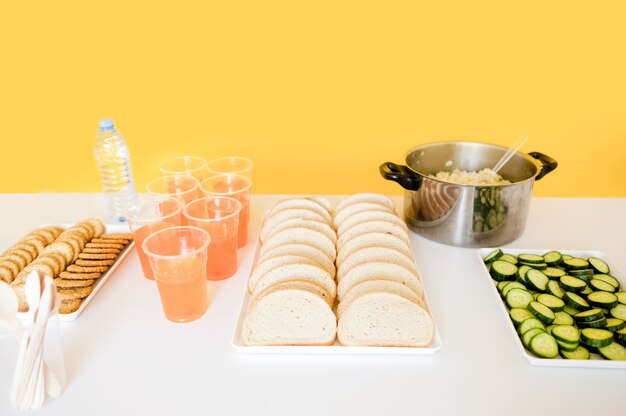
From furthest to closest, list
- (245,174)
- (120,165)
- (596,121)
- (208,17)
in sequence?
(596,121)
(208,17)
(120,165)
(245,174)

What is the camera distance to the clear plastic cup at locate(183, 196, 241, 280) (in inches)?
52.0

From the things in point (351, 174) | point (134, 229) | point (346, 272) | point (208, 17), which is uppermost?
point (208, 17)

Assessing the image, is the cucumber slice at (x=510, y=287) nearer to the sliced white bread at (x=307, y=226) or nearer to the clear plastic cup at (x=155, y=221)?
the sliced white bread at (x=307, y=226)

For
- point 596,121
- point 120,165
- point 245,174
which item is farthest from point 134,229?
point 596,121

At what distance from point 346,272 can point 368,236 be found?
0.16 meters

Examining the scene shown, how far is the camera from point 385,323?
3.61ft

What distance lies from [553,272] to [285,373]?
868mm

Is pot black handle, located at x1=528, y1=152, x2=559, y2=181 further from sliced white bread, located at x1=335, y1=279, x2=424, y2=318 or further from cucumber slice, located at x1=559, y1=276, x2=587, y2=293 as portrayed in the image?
sliced white bread, located at x1=335, y1=279, x2=424, y2=318

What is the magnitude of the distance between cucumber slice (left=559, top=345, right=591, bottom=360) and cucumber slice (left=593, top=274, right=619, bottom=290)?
32 centimetres

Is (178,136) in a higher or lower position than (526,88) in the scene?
lower

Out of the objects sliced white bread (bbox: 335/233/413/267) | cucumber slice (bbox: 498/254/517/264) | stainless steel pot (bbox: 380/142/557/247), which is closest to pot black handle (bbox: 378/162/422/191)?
stainless steel pot (bbox: 380/142/557/247)

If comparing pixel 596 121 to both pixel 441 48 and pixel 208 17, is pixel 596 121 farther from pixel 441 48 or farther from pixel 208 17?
pixel 208 17

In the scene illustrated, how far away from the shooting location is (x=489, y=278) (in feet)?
4.44

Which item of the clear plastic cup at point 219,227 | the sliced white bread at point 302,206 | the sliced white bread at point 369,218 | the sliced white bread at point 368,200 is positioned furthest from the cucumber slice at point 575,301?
the clear plastic cup at point 219,227
